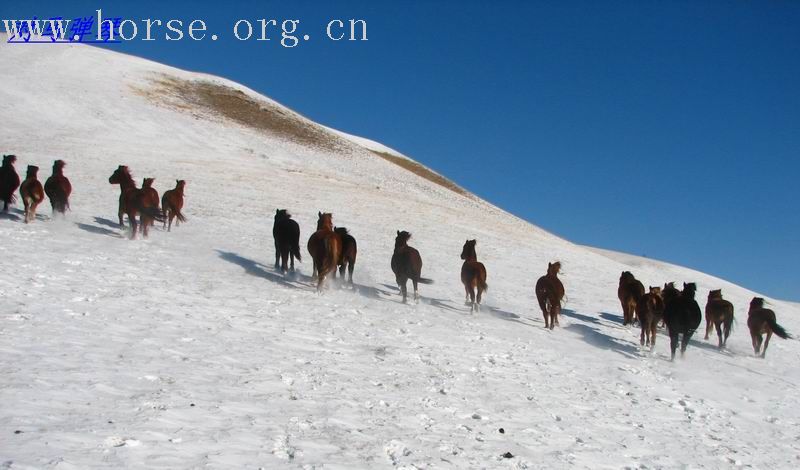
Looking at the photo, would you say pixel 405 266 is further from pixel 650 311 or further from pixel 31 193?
pixel 31 193

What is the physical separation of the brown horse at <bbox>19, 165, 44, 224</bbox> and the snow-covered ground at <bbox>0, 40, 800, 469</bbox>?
2.37 ft

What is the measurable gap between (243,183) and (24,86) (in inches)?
1103

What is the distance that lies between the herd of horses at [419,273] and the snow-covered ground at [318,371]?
A: 0.53 meters

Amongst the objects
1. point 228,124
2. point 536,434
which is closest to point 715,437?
point 536,434

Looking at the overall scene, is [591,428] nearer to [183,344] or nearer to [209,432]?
[209,432]

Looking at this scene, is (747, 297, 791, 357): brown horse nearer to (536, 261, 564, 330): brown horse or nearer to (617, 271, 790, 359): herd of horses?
(617, 271, 790, 359): herd of horses

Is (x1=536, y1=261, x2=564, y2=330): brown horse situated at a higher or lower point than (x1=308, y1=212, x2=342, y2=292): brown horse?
lower

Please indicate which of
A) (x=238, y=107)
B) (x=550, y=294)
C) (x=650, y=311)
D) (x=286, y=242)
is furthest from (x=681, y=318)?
(x=238, y=107)

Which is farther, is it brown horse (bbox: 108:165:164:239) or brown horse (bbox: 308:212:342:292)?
brown horse (bbox: 108:165:164:239)

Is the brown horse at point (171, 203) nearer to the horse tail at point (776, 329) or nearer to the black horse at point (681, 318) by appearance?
the black horse at point (681, 318)

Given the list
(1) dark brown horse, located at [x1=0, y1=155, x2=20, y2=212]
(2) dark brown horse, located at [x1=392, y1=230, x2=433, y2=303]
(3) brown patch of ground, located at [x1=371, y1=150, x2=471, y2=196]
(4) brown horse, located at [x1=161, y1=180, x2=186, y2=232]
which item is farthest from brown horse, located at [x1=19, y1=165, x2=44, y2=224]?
(3) brown patch of ground, located at [x1=371, y1=150, x2=471, y2=196]

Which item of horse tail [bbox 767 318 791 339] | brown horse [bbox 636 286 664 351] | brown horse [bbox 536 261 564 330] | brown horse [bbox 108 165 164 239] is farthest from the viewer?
brown horse [bbox 108 165 164 239]

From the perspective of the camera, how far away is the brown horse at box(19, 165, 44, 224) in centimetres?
1592

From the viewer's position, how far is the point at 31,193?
630 inches
